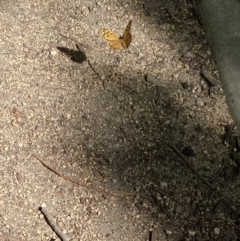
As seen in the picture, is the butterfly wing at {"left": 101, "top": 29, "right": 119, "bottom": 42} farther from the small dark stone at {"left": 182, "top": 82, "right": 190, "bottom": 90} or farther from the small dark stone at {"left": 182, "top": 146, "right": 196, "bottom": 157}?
the small dark stone at {"left": 182, "top": 146, "right": 196, "bottom": 157}

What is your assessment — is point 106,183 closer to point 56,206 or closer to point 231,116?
point 56,206

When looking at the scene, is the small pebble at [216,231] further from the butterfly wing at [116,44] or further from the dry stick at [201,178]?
the butterfly wing at [116,44]

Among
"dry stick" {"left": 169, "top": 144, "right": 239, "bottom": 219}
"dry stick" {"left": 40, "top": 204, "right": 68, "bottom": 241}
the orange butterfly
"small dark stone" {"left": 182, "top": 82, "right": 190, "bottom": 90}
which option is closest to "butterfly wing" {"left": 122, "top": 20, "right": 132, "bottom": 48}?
the orange butterfly

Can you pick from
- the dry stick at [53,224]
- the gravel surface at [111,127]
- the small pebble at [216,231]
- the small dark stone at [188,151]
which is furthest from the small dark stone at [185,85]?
the dry stick at [53,224]

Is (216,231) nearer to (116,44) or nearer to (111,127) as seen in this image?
(111,127)

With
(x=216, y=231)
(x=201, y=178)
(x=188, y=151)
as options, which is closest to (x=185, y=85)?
(x=188, y=151)

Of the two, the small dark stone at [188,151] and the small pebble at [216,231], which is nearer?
the small pebble at [216,231]
